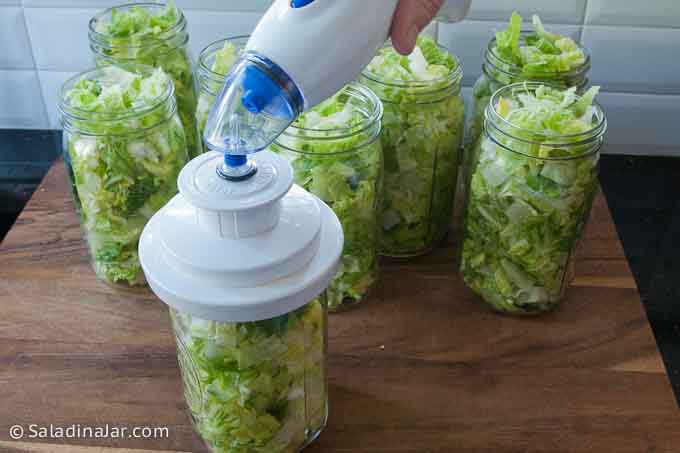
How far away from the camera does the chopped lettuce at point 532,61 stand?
891 mm

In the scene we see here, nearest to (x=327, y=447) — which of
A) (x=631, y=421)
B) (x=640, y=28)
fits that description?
(x=631, y=421)

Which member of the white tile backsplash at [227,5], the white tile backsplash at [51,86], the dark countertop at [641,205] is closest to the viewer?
the dark countertop at [641,205]

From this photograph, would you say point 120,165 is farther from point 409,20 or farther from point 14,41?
point 14,41

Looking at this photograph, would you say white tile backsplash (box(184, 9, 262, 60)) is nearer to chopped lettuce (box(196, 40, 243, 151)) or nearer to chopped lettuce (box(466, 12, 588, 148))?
chopped lettuce (box(196, 40, 243, 151))

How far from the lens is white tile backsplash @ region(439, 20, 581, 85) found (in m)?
1.12

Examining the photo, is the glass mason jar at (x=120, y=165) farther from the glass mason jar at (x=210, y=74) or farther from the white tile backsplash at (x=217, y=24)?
the white tile backsplash at (x=217, y=24)

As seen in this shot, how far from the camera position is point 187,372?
2.31 feet

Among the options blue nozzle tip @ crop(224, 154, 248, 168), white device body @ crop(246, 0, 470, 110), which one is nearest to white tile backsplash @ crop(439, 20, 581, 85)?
white device body @ crop(246, 0, 470, 110)

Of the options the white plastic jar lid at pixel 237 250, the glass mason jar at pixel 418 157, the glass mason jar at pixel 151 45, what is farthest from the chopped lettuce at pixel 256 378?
the glass mason jar at pixel 151 45

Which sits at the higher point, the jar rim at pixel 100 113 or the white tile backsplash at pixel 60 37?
the jar rim at pixel 100 113

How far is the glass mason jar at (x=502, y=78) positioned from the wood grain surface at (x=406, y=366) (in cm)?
19

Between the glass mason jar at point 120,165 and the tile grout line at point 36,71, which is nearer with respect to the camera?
the glass mason jar at point 120,165

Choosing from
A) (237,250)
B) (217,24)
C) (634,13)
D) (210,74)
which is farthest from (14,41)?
(634,13)

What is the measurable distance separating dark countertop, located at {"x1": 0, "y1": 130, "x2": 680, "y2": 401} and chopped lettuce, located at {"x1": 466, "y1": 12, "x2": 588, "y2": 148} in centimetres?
31
